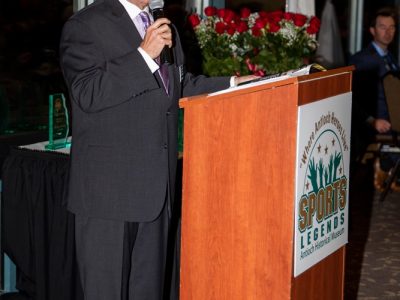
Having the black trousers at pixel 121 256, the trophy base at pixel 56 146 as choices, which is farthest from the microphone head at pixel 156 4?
the trophy base at pixel 56 146

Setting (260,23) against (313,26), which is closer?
(260,23)

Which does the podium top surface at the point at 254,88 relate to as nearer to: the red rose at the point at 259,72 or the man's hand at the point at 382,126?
the red rose at the point at 259,72

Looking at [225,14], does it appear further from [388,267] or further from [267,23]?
[388,267]

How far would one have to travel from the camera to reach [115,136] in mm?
2898

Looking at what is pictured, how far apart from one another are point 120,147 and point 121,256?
383 millimetres

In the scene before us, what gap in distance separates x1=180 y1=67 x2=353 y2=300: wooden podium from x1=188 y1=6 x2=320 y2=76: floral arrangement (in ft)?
6.03

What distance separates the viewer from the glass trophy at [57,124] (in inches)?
156

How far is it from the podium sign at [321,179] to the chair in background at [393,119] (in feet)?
12.8

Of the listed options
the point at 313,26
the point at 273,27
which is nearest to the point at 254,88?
the point at 273,27

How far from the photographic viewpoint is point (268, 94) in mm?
2645

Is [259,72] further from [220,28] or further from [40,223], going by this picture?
[40,223]

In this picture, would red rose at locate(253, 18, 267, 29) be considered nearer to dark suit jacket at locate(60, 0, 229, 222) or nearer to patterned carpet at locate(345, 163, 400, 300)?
patterned carpet at locate(345, 163, 400, 300)

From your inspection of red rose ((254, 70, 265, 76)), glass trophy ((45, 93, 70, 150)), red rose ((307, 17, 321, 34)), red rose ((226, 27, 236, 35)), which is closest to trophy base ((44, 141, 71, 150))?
glass trophy ((45, 93, 70, 150))

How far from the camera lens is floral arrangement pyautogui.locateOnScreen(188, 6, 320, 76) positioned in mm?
4699
